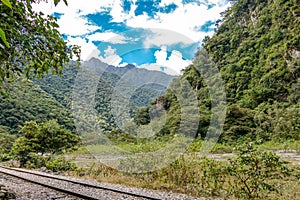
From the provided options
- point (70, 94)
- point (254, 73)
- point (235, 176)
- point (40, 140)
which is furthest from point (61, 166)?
point (254, 73)

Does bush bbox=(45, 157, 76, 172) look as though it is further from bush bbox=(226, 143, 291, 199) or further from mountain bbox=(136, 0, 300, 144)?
bush bbox=(226, 143, 291, 199)

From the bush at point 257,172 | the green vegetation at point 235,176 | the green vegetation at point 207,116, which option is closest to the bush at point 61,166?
the green vegetation at point 207,116

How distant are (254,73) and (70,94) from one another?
101ft

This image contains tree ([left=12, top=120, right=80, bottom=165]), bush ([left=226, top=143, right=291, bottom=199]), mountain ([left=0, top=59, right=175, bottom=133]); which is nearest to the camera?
bush ([left=226, top=143, right=291, bottom=199])

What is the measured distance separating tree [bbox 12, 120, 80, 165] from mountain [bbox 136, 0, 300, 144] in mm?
6732

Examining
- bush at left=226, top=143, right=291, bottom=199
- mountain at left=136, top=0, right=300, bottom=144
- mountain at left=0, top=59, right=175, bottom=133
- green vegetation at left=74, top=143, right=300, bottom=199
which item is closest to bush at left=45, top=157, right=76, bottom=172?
mountain at left=0, top=59, right=175, bottom=133

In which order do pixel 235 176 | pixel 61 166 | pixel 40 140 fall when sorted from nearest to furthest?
pixel 235 176
pixel 61 166
pixel 40 140

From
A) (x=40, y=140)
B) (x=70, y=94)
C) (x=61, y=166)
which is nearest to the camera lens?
(x=61, y=166)

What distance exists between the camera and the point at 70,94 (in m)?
41.3

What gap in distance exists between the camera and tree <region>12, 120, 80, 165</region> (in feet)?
49.0

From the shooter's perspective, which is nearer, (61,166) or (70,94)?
(61,166)

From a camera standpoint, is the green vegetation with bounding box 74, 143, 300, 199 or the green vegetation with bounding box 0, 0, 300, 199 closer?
the green vegetation with bounding box 74, 143, 300, 199

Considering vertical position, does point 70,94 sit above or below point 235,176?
above

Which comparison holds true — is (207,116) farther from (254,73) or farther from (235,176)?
(235,176)
